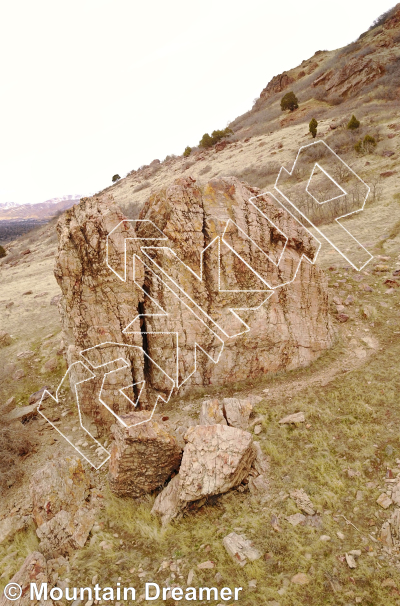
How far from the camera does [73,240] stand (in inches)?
265

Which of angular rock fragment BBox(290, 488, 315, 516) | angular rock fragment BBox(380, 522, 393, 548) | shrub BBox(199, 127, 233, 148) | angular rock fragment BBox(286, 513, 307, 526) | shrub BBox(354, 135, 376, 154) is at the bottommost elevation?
angular rock fragment BBox(380, 522, 393, 548)

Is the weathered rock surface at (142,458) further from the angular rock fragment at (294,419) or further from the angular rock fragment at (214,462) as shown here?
the angular rock fragment at (294,419)

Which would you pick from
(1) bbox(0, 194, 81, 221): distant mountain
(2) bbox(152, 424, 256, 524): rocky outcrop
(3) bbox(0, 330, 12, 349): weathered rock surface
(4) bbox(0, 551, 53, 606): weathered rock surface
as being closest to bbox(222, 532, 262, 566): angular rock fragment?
(2) bbox(152, 424, 256, 524): rocky outcrop

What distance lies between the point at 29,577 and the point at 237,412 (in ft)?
12.7

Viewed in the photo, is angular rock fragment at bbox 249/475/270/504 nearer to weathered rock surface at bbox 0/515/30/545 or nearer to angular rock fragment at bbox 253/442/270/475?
angular rock fragment at bbox 253/442/270/475

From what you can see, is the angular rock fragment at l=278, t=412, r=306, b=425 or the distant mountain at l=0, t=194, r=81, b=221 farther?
the distant mountain at l=0, t=194, r=81, b=221

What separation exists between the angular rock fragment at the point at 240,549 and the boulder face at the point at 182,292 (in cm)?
364

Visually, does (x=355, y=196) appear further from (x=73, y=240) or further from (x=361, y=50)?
(x=361, y=50)

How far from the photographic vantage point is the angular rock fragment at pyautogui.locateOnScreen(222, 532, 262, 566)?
4.07 m

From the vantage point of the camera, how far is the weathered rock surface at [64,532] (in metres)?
4.68

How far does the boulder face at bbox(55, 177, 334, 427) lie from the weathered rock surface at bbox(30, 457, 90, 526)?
173 cm

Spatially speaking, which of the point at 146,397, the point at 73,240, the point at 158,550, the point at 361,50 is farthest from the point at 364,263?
the point at 361,50

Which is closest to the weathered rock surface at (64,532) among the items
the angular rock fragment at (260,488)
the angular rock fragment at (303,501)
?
the angular rock fragment at (260,488)

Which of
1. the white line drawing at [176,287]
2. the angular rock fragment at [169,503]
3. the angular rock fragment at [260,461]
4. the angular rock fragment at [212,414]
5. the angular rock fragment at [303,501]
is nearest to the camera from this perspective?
→ the angular rock fragment at [303,501]
